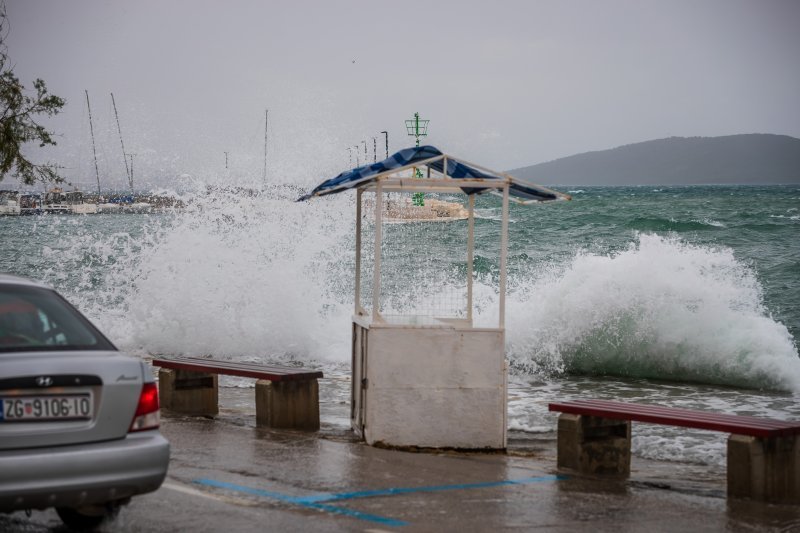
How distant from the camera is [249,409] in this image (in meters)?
12.4

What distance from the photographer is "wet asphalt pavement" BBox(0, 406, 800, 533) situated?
639 cm

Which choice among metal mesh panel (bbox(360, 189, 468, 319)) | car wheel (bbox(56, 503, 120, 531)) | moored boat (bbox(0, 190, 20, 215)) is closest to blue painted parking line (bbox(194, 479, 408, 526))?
car wheel (bbox(56, 503, 120, 531))

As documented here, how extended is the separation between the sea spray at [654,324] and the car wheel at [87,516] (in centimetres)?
1325

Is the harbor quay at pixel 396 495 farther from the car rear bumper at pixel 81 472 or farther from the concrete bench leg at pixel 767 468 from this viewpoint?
the car rear bumper at pixel 81 472

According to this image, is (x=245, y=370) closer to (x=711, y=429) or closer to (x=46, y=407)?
(x=711, y=429)

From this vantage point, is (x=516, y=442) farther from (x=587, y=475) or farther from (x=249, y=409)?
(x=249, y=409)

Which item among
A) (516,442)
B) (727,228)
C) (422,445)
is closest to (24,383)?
(422,445)

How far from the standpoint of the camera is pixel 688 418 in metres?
8.23

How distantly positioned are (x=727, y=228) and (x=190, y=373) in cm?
4452

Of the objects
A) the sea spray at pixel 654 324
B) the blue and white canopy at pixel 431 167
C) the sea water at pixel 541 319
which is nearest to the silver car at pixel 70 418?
the blue and white canopy at pixel 431 167

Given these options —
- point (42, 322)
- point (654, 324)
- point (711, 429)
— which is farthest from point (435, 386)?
point (654, 324)

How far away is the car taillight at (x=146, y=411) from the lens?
220 inches

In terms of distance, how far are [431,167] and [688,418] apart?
337cm

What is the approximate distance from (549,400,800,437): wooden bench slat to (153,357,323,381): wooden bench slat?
2.71 metres
